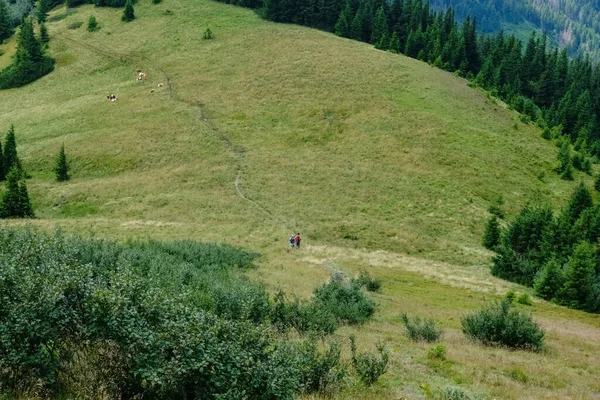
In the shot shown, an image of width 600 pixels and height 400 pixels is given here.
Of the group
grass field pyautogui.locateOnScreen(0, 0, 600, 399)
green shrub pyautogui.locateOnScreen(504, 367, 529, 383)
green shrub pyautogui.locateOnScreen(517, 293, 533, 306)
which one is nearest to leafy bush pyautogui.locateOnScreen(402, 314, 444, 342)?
grass field pyautogui.locateOnScreen(0, 0, 600, 399)

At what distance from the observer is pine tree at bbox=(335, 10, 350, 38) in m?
105

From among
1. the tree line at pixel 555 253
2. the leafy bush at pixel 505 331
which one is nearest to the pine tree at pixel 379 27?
the tree line at pixel 555 253

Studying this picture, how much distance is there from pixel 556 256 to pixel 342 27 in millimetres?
79045

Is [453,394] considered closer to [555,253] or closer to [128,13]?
[555,253]

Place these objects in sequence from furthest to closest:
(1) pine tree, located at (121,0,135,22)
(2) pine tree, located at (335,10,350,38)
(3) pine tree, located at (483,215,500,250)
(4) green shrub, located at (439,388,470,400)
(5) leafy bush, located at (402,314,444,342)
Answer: (1) pine tree, located at (121,0,135,22), (2) pine tree, located at (335,10,350,38), (3) pine tree, located at (483,215,500,250), (5) leafy bush, located at (402,314,444,342), (4) green shrub, located at (439,388,470,400)

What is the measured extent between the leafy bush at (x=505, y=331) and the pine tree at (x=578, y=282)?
16069mm

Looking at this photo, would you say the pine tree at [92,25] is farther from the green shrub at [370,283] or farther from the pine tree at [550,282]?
the pine tree at [550,282]

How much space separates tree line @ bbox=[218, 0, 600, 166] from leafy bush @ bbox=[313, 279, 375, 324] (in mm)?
76703

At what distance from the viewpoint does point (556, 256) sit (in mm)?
39938

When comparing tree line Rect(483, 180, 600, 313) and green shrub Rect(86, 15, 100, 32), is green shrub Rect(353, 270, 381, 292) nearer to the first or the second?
tree line Rect(483, 180, 600, 313)

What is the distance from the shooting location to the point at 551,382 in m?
14.0

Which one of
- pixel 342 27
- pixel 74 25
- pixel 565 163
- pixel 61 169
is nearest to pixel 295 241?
pixel 61 169

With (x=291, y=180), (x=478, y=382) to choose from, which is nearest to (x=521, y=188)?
(x=291, y=180)

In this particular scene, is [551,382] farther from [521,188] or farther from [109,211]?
[521,188]
